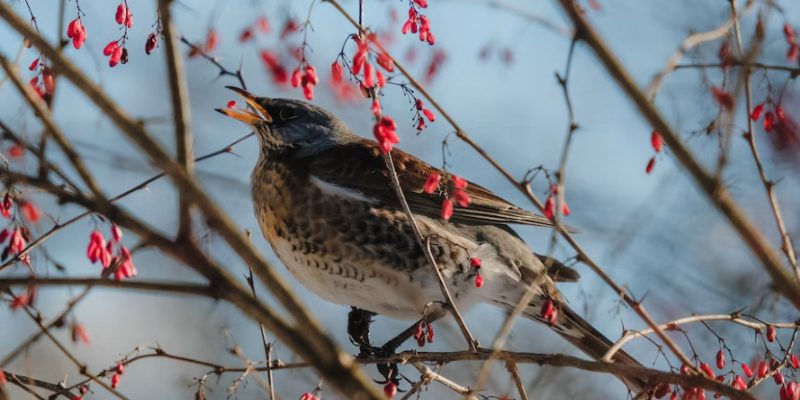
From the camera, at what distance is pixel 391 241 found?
3.94 m

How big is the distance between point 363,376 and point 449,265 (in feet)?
7.48

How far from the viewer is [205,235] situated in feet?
5.87

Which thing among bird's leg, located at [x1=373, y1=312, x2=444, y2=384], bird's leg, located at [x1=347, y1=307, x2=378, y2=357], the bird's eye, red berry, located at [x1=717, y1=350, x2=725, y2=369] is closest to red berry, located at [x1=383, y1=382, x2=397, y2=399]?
bird's leg, located at [x1=373, y1=312, x2=444, y2=384]

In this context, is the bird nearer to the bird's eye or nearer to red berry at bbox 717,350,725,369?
the bird's eye

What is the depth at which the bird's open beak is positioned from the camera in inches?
155

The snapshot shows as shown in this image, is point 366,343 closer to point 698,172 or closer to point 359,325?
point 359,325

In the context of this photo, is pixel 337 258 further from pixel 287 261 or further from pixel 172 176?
pixel 172 176

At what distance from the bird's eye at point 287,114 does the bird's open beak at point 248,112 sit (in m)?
0.07

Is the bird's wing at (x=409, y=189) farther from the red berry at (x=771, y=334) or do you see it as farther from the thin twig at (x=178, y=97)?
the thin twig at (x=178, y=97)

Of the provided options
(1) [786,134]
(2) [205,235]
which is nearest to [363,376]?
(2) [205,235]

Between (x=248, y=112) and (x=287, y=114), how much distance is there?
338mm

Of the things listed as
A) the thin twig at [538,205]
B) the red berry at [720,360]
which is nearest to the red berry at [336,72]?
the thin twig at [538,205]

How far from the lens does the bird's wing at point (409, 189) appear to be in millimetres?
4078

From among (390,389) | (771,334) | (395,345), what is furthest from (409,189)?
(771,334)
